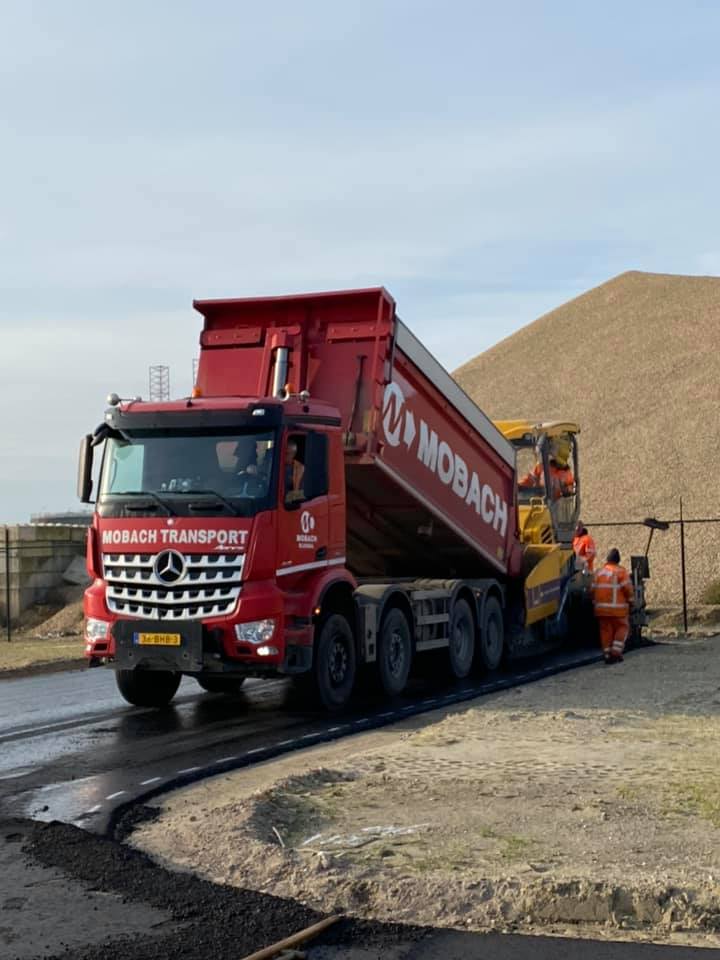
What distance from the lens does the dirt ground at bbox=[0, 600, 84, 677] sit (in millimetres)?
19188

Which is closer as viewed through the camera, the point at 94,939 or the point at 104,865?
the point at 94,939

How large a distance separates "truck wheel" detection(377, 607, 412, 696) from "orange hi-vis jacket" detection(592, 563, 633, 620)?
3.47m

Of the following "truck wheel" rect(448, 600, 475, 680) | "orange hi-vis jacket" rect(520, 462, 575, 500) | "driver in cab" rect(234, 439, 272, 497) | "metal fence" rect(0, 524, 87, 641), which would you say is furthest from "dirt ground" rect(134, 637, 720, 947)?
"metal fence" rect(0, 524, 87, 641)

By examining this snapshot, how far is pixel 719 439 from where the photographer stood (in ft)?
150

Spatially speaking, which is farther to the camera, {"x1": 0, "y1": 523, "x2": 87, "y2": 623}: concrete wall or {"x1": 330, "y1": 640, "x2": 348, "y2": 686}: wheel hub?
{"x1": 0, "y1": 523, "x2": 87, "y2": 623}: concrete wall

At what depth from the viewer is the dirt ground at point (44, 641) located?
755 inches

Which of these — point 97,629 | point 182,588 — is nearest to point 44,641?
point 97,629

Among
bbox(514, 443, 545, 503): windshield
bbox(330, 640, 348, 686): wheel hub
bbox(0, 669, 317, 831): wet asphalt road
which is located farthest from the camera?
bbox(514, 443, 545, 503): windshield

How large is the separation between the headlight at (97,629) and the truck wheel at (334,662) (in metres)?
2.07

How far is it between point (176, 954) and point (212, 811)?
2523 millimetres

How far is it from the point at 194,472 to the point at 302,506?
1.09m

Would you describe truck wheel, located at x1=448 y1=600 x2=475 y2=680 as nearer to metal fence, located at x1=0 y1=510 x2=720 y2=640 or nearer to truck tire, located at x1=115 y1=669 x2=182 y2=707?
truck tire, located at x1=115 y1=669 x2=182 y2=707

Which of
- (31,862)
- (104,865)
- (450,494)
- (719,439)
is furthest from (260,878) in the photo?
(719,439)

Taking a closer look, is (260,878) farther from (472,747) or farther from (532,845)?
(472,747)
